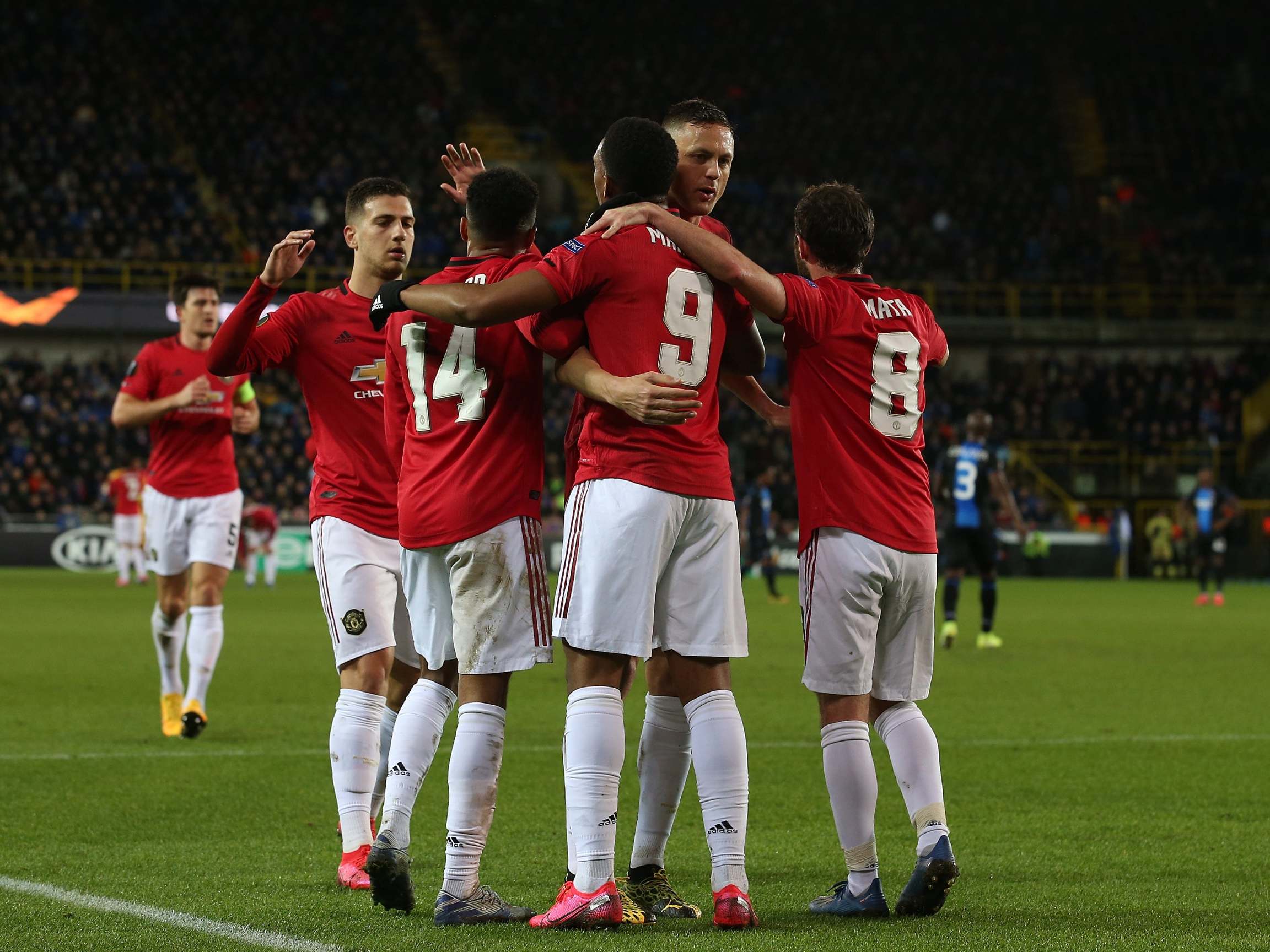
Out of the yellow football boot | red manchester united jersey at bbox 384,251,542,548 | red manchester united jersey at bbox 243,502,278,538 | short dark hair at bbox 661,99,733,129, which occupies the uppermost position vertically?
short dark hair at bbox 661,99,733,129

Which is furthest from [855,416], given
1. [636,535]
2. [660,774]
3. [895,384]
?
[660,774]

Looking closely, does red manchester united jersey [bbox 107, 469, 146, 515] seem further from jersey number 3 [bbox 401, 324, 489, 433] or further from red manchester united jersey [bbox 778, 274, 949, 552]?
red manchester united jersey [bbox 778, 274, 949, 552]

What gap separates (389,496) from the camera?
5441 millimetres

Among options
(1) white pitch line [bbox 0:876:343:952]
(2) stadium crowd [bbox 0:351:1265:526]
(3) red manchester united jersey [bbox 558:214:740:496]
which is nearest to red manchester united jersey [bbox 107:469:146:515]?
(2) stadium crowd [bbox 0:351:1265:526]

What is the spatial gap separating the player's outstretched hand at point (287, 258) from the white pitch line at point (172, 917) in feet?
6.39

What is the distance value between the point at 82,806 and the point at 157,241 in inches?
1162

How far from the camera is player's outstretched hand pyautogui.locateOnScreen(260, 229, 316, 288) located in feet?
16.7

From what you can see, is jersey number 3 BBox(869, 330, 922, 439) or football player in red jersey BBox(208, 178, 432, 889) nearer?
jersey number 3 BBox(869, 330, 922, 439)

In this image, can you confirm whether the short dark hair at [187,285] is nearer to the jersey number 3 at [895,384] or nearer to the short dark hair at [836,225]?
the short dark hair at [836,225]

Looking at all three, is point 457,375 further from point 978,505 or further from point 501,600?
point 978,505

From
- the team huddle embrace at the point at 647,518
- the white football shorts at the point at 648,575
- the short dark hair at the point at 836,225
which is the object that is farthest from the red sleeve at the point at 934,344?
the white football shorts at the point at 648,575

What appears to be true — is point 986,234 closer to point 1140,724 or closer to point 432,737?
point 1140,724

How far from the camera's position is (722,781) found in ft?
14.1

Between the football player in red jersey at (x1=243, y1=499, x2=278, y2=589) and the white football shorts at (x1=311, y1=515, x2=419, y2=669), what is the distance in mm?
17923
